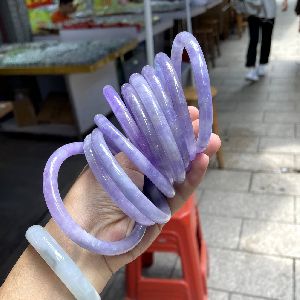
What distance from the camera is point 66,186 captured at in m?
3.10

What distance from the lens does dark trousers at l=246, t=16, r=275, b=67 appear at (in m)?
5.05

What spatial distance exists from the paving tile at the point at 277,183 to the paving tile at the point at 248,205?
73mm

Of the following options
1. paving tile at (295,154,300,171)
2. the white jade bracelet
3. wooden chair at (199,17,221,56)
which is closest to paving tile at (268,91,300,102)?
paving tile at (295,154,300,171)

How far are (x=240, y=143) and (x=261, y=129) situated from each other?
1.34ft

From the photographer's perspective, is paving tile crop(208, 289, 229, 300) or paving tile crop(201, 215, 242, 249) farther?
paving tile crop(201, 215, 242, 249)

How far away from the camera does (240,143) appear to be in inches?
142

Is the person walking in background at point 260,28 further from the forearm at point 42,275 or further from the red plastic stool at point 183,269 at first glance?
the forearm at point 42,275

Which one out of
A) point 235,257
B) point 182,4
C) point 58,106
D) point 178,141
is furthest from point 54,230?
point 182,4

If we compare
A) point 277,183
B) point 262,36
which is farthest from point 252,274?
point 262,36

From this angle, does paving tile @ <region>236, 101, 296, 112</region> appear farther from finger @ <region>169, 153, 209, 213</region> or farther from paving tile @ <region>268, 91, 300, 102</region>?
finger @ <region>169, 153, 209, 213</region>

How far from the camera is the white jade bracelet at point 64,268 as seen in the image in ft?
2.39

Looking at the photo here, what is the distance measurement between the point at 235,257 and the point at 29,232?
176cm

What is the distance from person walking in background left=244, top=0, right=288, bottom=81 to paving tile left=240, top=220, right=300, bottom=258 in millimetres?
3375

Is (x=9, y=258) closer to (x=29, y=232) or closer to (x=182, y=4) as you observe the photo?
(x=29, y=232)
